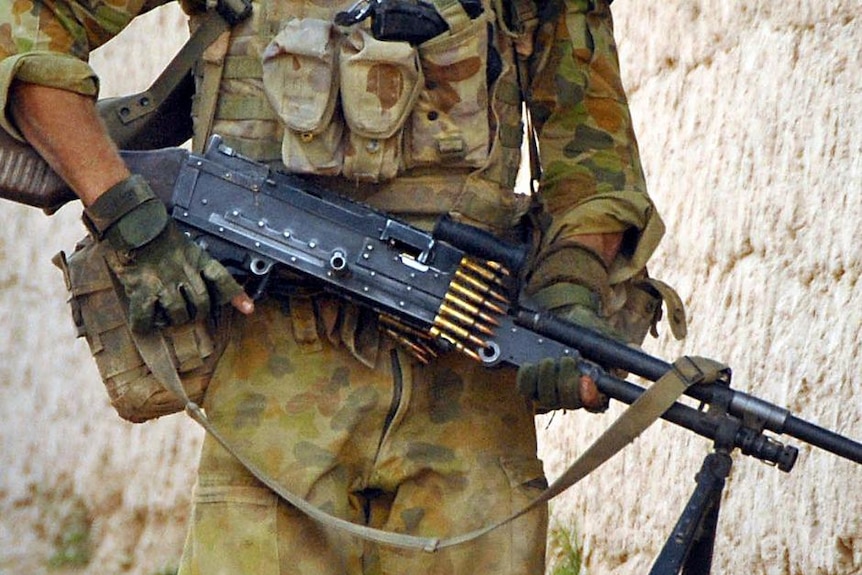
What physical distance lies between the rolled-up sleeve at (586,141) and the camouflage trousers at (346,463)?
0.39m

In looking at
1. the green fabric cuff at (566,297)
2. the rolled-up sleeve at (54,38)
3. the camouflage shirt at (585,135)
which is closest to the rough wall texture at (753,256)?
→ the camouflage shirt at (585,135)

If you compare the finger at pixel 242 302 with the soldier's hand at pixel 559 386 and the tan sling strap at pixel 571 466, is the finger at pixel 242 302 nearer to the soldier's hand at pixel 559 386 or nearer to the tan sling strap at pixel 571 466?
the tan sling strap at pixel 571 466

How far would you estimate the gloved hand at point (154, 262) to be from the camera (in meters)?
3.50

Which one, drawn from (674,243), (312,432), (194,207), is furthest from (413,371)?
(674,243)

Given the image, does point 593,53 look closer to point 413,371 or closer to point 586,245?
point 586,245

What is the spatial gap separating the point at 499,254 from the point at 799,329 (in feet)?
3.72

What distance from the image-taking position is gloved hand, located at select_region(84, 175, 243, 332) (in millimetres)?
3498

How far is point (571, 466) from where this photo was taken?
354 centimetres

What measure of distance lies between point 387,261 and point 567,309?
0.33m

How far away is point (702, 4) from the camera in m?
5.17

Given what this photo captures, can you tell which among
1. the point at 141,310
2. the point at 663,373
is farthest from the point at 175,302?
the point at 663,373

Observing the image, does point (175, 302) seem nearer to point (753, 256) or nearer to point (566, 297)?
point (566, 297)

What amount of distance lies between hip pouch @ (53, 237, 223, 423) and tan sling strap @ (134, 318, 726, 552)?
0.02 m

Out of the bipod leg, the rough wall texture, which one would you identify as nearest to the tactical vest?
the bipod leg
